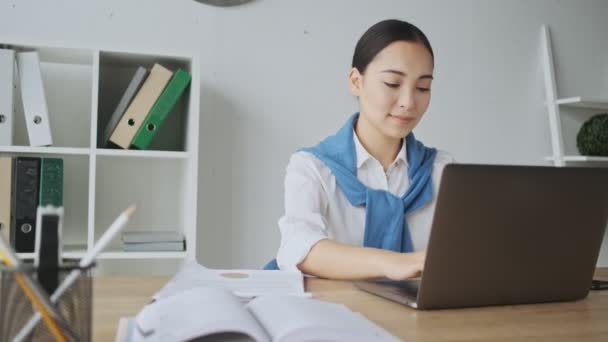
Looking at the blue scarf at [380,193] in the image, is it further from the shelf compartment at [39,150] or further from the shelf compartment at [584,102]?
Result: the shelf compartment at [584,102]

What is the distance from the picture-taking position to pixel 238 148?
245cm

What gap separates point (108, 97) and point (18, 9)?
0.46m

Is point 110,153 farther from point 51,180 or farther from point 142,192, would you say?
point 142,192

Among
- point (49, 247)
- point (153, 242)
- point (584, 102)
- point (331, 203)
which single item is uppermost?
point (584, 102)

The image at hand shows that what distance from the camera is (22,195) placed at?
1.91 m

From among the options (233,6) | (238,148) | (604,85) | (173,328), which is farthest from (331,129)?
(173,328)

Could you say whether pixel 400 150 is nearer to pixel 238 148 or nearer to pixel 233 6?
pixel 238 148

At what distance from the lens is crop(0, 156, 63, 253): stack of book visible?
189 cm

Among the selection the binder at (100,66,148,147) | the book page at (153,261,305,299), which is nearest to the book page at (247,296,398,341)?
the book page at (153,261,305,299)

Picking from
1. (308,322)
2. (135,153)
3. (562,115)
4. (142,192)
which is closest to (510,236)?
(308,322)

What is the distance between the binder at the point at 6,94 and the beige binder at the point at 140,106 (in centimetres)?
32

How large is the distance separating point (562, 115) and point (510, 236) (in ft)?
7.90

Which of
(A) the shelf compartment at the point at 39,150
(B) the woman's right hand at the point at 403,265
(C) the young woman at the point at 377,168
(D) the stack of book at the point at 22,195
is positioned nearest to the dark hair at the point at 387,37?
(C) the young woman at the point at 377,168

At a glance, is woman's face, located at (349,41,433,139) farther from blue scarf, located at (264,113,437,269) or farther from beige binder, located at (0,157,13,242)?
beige binder, located at (0,157,13,242)
